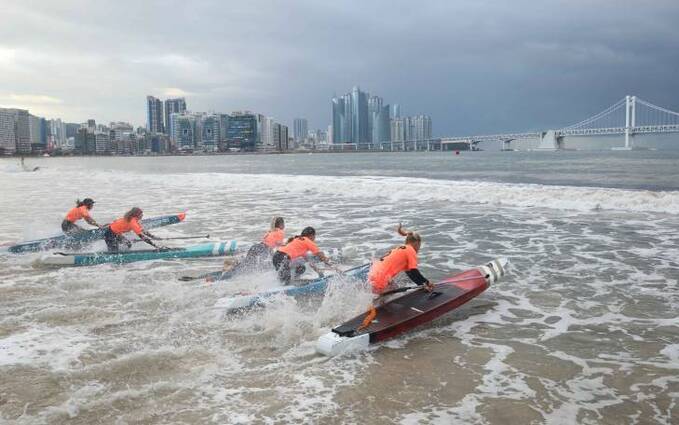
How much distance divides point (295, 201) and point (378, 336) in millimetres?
19351

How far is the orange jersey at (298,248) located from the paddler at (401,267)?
1.52 m

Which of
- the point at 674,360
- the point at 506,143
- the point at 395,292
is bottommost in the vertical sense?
the point at 674,360

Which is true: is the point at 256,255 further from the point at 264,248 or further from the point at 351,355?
the point at 351,355

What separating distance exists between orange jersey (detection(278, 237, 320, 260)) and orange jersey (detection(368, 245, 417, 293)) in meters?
1.57

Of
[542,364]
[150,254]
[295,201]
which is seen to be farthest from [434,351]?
[295,201]

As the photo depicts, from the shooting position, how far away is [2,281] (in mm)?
9766

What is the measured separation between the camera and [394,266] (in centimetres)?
747

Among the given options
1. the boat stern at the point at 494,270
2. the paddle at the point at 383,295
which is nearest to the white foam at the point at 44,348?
the paddle at the point at 383,295

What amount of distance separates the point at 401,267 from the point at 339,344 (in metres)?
1.77

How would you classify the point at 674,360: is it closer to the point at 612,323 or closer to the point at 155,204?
the point at 612,323

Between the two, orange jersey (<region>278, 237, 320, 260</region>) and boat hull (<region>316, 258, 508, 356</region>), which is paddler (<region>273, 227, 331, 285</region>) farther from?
boat hull (<region>316, 258, 508, 356</region>)

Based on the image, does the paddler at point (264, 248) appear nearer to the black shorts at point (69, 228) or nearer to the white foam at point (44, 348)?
the white foam at point (44, 348)

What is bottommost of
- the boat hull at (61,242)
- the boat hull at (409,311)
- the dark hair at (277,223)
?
the boat hull at (409,311)

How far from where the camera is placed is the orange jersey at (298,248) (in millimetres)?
8664
